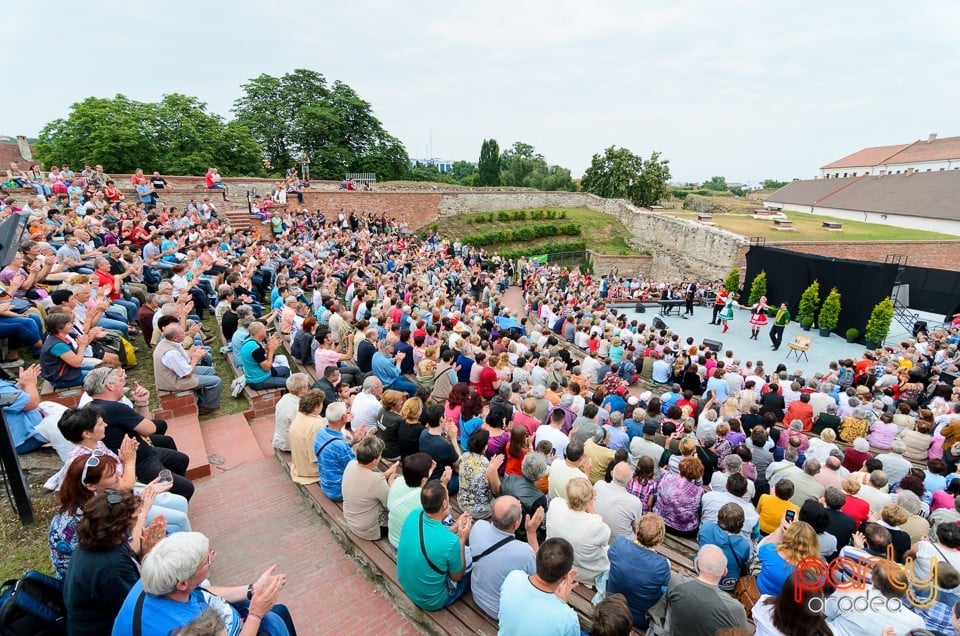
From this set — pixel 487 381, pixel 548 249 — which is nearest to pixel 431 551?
pixel 487 381

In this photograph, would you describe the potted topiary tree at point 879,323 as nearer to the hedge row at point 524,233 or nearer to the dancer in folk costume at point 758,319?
the dancer in folk costume at point 758,319

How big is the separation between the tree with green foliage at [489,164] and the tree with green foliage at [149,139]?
26485mm

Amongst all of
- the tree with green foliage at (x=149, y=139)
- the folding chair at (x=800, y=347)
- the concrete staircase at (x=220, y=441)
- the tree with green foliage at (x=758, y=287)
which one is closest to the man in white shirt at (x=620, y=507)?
the concrete staircase at (x=220, y=441)

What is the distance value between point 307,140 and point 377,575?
40.8 m

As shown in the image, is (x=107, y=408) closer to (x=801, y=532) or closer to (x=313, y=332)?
(x=313, y=332)

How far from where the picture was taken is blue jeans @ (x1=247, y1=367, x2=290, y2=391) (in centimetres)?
654

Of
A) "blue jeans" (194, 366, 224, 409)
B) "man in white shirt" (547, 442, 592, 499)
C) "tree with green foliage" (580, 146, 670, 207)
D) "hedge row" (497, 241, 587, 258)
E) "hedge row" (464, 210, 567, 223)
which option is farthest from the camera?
"tree with green foliage" (580, 146, 670, 207)

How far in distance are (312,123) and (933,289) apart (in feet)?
137

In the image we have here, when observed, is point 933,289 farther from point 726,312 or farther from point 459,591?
point 459,591

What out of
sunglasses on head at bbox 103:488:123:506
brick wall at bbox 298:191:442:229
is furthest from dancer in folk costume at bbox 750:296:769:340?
brick wall at bbox 298:191:442:229


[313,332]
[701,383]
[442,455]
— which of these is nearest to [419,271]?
[313,332]

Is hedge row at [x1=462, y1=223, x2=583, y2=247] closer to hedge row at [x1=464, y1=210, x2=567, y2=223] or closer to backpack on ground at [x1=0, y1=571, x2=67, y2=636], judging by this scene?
hedge row at [x1=464, y1=210, x2=567, y2=223]

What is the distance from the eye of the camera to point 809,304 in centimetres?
1733

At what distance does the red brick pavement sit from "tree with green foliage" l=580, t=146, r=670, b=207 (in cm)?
4636
